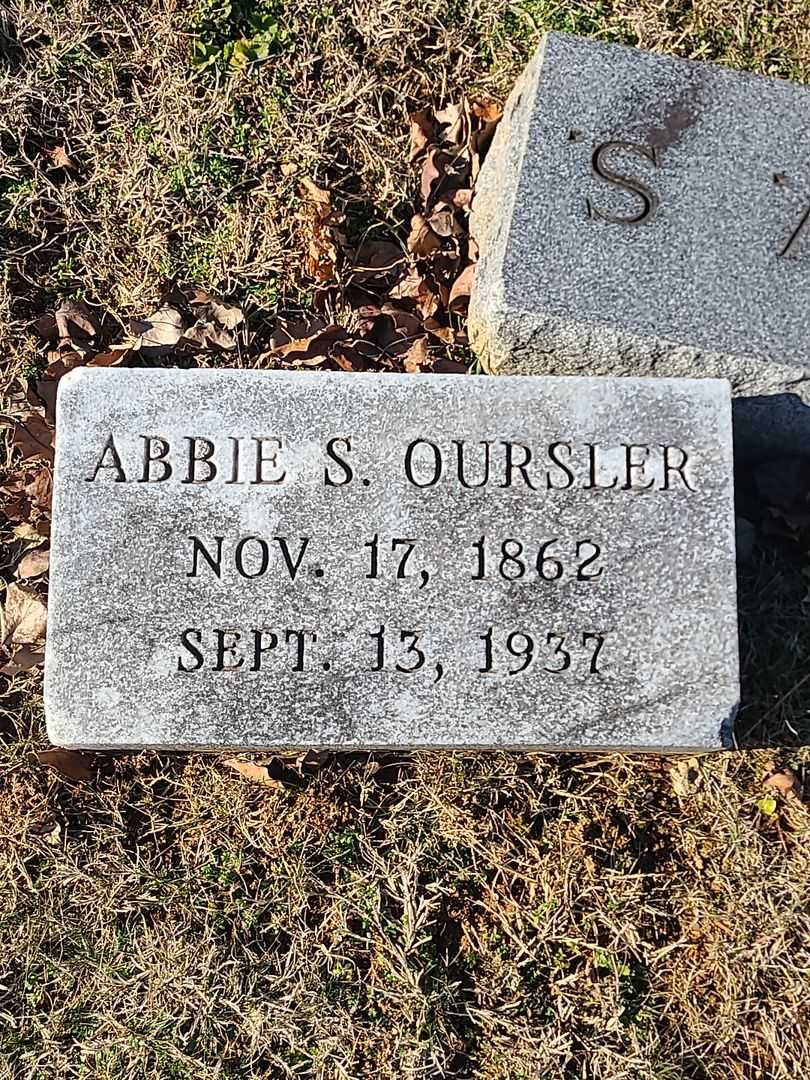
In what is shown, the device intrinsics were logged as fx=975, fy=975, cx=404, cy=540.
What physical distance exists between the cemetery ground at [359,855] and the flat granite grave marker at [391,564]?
26.3 inches

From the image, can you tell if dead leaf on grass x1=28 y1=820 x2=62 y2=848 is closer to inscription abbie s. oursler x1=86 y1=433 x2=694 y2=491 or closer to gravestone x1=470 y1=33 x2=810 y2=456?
inscription abbie s. oursler x1=86 y1=433 x2=694 y2=491

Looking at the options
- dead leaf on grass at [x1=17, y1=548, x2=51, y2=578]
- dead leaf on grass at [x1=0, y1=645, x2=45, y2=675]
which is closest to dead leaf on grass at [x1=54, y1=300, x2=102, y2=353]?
dead leaf on grass at [x1=17, y1=548, x2=51, y2=578]

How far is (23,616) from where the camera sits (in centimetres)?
301

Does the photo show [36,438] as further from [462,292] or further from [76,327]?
[462,292]

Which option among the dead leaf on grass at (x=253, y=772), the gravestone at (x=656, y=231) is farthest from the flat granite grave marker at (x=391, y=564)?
the dead leaf on grass at (x=253, y=772)

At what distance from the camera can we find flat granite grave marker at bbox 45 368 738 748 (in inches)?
90.5

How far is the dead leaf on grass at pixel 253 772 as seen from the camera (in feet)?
9.50

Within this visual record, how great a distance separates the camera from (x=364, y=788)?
2.92 m

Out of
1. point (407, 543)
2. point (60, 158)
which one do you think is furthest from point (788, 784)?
point (60, 158)

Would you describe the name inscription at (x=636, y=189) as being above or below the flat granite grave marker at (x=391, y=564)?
above

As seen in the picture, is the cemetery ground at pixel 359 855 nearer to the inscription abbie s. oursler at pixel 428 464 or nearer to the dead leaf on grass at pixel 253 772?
the dead leaf on grass at pixel 253 772

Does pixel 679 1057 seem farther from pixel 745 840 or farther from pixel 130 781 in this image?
pixel 130 781

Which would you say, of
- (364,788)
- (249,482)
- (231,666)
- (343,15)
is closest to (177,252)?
(343,15)

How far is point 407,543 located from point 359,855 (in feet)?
3.61
